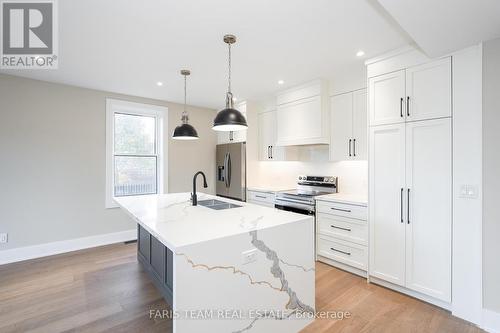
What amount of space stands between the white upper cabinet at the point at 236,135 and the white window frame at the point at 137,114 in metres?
1.17

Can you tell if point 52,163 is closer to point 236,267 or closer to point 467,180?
point 236,267

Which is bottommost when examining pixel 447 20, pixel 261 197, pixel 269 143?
pixel 261 197

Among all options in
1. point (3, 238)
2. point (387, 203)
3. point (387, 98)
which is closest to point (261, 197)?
point (387, 203)

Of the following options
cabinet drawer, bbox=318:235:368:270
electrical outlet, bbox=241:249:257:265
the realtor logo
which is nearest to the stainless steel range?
cabinet drawer, bbox=318:235:368:270

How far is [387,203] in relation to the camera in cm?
256

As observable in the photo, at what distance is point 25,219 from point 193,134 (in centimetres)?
273

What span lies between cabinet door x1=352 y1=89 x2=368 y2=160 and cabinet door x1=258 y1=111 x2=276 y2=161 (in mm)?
1499

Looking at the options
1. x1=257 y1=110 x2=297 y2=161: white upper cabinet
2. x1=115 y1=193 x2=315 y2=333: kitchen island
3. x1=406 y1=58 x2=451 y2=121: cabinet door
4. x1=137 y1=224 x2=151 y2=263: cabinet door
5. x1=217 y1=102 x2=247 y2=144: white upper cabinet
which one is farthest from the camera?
x1=217 y1=102 x2=247 y2=144: white upper cabinet

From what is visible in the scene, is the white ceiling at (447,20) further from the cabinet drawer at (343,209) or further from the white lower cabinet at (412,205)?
the cabinet drawer at (343,209)

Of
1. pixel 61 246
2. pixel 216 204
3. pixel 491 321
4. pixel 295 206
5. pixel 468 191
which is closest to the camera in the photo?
pixel 491 321

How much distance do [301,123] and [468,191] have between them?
214cm

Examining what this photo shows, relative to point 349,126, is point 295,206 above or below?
below

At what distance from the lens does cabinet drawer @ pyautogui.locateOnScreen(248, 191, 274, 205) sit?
3996 mm

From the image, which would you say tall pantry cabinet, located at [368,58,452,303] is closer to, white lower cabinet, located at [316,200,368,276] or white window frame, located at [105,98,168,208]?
white lower cabinet, located at [316,200,368,276]
